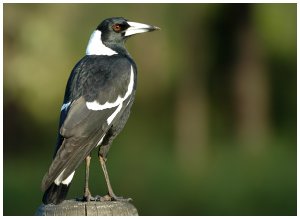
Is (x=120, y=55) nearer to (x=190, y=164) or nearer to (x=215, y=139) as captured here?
(x=190, y=164)

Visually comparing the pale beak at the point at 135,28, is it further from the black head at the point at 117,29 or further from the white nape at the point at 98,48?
the white nape at the point at 98,48

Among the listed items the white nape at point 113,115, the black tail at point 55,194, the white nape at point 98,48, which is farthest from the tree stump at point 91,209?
the white nape at point 98,48

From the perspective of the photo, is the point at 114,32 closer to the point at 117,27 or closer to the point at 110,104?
the point at 117,27

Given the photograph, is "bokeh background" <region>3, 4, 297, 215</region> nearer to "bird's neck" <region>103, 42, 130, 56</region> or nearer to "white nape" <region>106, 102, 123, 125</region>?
"bird's neck" <region>103, 42, 130, 56</region>

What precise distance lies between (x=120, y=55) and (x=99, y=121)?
56 centimetres

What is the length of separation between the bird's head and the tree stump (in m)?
1.30

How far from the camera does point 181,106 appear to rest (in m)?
14.2

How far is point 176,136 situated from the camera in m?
13.9

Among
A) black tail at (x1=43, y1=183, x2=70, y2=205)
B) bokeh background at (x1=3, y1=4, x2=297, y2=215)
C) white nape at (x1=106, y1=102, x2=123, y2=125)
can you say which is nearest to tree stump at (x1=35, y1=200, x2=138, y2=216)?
black tail at (x1=43, y1=183, x2=70, y2=205)

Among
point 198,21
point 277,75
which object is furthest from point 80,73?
point 277,75

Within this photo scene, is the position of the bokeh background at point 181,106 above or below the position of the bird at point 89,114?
below

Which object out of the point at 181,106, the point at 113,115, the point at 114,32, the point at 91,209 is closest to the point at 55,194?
the point at 91,209

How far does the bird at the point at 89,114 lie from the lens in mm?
4078

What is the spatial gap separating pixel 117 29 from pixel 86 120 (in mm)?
861
